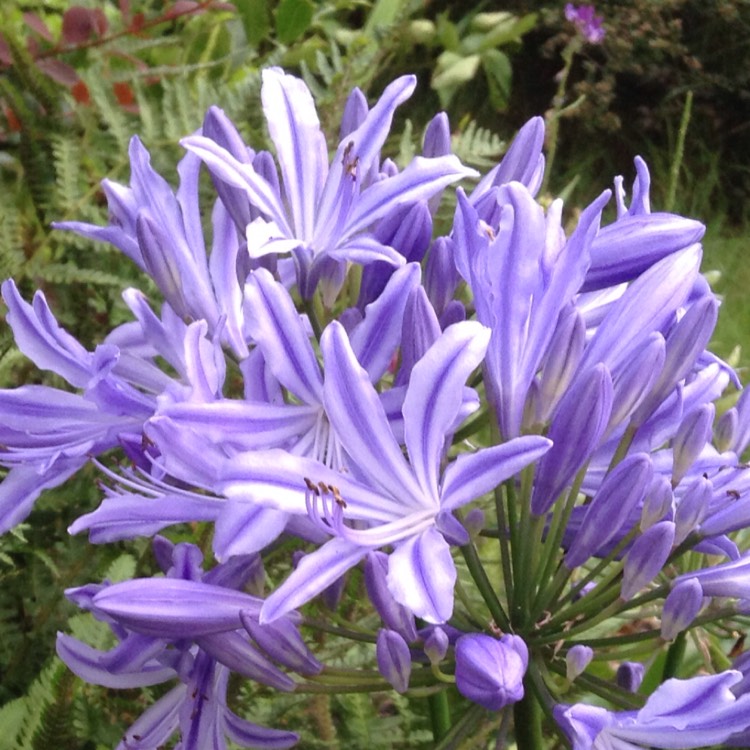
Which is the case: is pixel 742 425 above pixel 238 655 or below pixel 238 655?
above

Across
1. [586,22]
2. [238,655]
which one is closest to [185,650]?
[238,655]

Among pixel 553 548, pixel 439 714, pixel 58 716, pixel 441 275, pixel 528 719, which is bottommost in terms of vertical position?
pixel 58 716

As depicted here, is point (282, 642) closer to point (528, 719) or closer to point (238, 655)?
point (238, 655)

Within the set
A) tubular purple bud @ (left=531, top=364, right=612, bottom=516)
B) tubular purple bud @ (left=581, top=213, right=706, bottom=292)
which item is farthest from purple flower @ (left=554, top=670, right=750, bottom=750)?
tubular purple bud @ (left=581, top=213, right=706, bottom=292)

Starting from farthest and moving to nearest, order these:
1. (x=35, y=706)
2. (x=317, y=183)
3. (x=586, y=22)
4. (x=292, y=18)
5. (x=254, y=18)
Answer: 1. (x=586, y=22)
2. (x=254, y=18)
3. (x=292, y=18)
4. (x=35, y=706)
5. (x=317, y=183)

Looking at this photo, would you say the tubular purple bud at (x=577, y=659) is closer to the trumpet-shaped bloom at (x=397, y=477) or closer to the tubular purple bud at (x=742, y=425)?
the trumpet-shaped bloom at (x=397, y=477)

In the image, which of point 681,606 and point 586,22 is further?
point 586,22

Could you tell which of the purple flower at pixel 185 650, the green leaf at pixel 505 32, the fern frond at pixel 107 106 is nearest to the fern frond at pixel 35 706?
the purple flower at pixel 185 650
